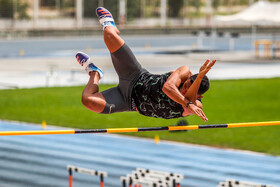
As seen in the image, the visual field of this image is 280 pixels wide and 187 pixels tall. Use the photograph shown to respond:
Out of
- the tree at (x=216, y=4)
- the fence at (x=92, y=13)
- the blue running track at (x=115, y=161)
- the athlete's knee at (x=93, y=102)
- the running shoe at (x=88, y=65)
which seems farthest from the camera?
the tree at (x=216, y=4)

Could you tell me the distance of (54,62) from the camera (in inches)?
973

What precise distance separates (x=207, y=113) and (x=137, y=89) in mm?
9717

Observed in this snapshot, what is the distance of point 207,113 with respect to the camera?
14.7 m

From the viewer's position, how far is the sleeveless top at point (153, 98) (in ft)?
16.3

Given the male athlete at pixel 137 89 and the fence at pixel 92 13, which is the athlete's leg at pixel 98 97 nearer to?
the male athlete at pixel 137 89

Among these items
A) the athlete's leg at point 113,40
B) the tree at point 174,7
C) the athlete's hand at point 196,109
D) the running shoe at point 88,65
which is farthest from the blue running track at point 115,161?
the tree at point 174,7

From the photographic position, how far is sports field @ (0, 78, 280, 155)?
1271 cm

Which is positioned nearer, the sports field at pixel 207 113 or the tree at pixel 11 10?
the sports field at pixel 207 113

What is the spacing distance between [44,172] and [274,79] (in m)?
11.1

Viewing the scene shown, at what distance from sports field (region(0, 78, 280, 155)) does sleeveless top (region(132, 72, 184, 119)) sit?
7008mm

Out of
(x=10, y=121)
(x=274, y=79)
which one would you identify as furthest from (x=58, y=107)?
(x=274, y=79)

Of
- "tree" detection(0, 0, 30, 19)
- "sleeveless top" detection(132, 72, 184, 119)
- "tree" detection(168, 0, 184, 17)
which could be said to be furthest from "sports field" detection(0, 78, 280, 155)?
"tree" detection(168, 0, 184, 17)

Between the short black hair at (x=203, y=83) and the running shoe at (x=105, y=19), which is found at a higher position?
the running shoe at (x=105, y=19)

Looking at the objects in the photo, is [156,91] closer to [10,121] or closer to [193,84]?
[193,84]
